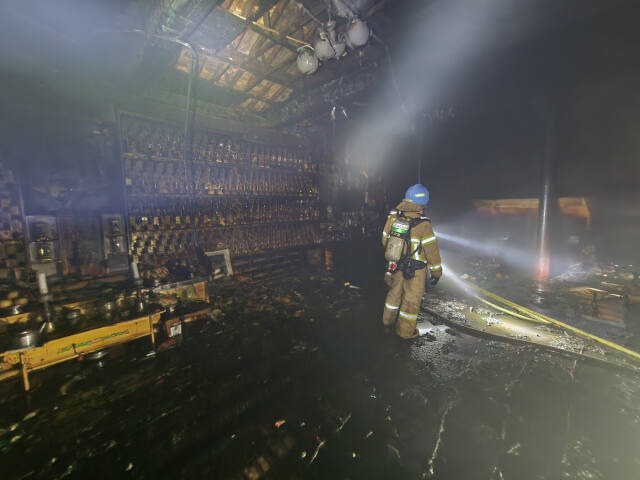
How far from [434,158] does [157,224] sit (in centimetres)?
1129

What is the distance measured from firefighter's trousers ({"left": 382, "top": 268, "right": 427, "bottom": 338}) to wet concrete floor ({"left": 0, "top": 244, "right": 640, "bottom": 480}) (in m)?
0.30

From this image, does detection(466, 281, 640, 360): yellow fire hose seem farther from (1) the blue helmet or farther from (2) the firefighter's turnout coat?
(1) the blue helmet

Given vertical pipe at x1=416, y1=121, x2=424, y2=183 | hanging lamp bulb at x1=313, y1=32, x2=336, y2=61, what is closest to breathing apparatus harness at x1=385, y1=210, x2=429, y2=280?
hanging lamp bulb at x1=313, y1=32, x2=336, y2=61

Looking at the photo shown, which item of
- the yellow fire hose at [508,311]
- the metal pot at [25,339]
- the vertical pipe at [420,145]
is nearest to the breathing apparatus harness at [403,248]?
the yellow fire hose at [508,311]

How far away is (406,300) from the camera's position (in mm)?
4348

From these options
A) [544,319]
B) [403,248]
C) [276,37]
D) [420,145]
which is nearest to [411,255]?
[403,248]

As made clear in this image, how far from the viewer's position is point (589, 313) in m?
→ 5.18

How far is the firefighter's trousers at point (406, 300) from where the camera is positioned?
4.28 m

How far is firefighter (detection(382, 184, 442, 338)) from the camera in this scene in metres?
4.22

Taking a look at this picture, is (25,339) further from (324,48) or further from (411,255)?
(324,48)

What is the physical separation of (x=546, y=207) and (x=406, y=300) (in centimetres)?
695

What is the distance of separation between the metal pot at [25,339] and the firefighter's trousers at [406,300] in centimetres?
513

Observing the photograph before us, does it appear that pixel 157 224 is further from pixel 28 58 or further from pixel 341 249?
pixel 341 249

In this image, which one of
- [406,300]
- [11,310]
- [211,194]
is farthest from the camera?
[211,194]
